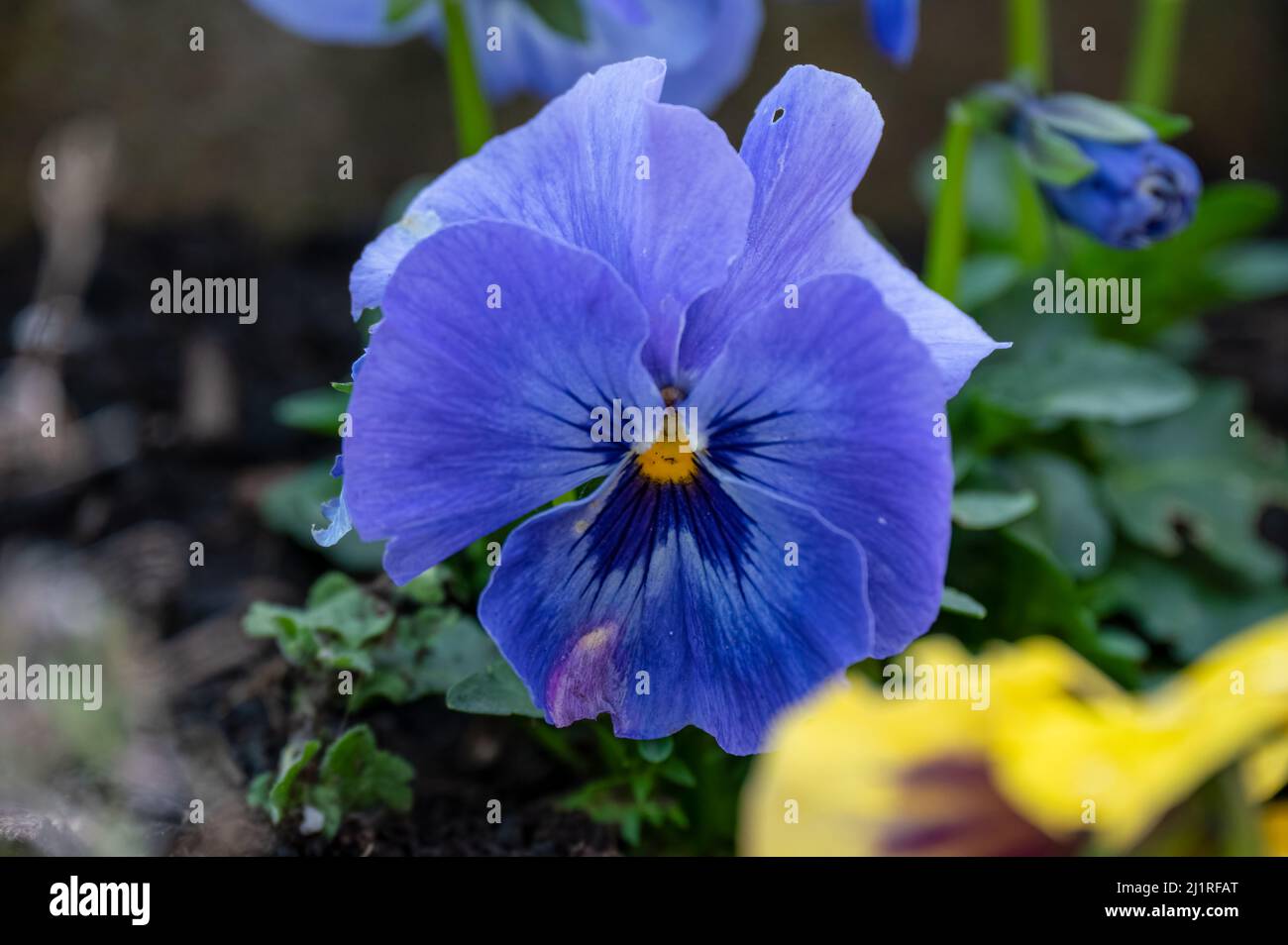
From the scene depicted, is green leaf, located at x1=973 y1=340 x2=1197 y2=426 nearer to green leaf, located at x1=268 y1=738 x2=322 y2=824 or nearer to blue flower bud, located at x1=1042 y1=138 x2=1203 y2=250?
blue flower bud, located at x1=1042 y1=138 x2=1203 y2=250

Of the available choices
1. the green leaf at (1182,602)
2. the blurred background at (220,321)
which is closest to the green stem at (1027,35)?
the green leaf at (1182,602)

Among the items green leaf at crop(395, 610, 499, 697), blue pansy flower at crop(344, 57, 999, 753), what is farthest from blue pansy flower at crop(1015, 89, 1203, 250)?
green leaf at crop(395, 610, 499, 697)

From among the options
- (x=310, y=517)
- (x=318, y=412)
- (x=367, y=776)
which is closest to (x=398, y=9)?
(x=318, y=412)

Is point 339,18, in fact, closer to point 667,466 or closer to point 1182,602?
point 667,466

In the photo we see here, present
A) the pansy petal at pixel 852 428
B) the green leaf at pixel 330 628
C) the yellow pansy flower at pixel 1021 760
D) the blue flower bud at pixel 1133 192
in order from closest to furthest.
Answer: the yellow pansy flower at pixel 1021 760 → the pansy petal at pixel 852 428 → the green leaf at pixel 330 628 → the blue flower bud at pixel 1133 192

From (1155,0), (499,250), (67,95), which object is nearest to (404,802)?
(499,250)

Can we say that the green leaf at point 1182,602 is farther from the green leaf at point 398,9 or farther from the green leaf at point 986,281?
the green leaf at point 398,9
